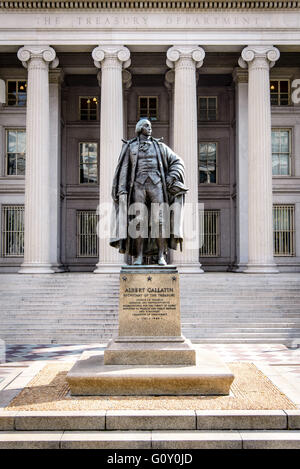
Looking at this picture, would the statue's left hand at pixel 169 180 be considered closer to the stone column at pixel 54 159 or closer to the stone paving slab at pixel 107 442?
the stone paving slab at pixel 107 442

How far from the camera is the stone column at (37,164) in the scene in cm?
2200

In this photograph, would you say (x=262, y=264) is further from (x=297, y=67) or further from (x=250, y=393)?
(x=250, y=393)

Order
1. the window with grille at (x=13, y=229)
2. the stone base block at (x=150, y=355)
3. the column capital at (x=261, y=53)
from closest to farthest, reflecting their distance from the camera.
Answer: the stone base block at (x=150, y=355), the column capital at (x=261, y=53), the window with grille at (x=13, y=229)

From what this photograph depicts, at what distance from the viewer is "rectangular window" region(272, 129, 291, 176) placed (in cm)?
2745

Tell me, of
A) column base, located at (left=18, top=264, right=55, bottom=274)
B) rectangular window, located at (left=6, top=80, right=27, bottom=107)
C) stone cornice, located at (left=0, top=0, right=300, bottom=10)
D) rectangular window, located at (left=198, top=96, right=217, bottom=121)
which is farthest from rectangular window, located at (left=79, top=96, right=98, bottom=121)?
column base, located at (left=18, top=264, right=55, bottom=274)

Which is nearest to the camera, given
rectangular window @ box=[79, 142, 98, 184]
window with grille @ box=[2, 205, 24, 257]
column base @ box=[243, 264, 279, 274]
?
column base @ box=[243, 264, 279, 274]

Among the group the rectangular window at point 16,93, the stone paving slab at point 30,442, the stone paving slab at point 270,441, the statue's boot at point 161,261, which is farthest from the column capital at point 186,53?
the stone paving slab at point 30,442

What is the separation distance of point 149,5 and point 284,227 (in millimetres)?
13167

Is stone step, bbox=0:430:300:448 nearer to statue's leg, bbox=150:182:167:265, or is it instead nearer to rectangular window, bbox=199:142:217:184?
statue's leg, bbox=150:182:167:265

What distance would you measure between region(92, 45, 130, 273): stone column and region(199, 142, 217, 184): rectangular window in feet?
26.5

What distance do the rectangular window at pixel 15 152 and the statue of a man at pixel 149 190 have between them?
62.3ft

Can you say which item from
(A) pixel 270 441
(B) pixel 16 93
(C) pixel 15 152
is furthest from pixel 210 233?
(A) pixel 270 441

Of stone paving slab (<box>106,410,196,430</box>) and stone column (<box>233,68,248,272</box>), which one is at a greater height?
stone column (<box>233,68,248,272</box>)

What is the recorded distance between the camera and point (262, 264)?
21.9 metres
